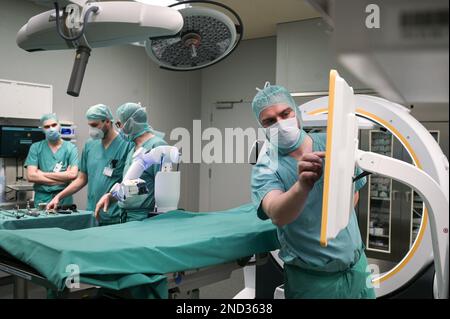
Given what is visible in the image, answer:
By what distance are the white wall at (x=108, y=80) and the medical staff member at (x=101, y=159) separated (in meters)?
1.61

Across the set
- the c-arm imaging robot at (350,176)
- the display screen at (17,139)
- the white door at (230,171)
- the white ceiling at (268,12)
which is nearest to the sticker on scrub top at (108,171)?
the display screen at (17,139)

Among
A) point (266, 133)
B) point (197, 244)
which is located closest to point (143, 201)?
point (197, 244)

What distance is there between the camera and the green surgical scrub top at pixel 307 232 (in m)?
1.50

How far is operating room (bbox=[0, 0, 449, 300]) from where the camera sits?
0.55 meters

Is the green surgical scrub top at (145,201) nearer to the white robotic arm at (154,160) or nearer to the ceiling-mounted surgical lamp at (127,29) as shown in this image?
the white robotic arm at (154,160)

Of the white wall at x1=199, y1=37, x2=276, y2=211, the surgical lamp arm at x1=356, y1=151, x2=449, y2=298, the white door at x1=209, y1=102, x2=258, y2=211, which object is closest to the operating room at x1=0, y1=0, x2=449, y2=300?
the surgical lamp arm at x1=356, y1=151, x2=449, y2=298

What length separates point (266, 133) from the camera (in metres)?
1.60

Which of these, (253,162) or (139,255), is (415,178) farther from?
(253,162)

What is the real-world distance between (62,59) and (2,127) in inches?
43.2

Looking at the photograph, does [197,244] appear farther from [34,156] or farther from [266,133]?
[34,156]

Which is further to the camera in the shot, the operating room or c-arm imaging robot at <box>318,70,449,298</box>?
c-arm imaging robot at <box>318,70,449,298</box>

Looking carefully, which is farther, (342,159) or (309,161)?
(309,161)

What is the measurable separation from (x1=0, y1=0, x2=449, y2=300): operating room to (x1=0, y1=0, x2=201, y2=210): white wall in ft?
0.09

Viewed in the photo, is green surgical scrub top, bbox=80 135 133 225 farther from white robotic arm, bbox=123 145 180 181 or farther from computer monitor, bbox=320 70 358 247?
computer monitor, bbox=320 70 358 247
